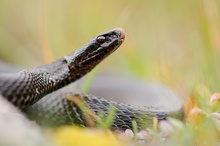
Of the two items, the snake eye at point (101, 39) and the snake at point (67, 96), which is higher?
the snake eye at point (101, 39)

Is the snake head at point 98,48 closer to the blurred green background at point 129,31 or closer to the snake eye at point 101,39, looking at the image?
the snake eye at point 101,39

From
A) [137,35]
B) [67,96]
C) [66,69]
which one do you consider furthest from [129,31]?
[67,96]

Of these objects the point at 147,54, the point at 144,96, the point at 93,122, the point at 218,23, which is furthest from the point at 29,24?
the point at 93,122

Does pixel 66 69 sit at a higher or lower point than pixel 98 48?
lower

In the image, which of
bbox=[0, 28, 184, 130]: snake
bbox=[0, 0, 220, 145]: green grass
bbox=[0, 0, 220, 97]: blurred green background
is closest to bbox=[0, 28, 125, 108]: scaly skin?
bbox=[0, 28, 184, 130]: snake

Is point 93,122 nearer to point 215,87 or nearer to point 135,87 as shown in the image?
point 215,87

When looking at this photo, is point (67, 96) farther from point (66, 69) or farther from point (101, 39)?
point (101, 39)

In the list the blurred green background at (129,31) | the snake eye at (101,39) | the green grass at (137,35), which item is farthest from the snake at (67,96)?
the blurred green background at (129,31)

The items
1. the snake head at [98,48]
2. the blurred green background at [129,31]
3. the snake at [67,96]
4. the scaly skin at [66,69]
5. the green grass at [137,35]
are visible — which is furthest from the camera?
the blurred green background at [129,31]
